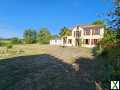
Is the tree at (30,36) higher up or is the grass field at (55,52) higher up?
the tree at (30,36)

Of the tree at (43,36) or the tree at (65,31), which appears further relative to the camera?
the tree at (43,36)

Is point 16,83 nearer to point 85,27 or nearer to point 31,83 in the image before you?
point 31,83

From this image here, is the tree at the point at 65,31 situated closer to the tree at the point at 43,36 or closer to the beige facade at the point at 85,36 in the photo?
the beige facade at the point at 85,36

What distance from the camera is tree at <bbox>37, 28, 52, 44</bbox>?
300 feet

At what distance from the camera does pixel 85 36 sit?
6191 cm

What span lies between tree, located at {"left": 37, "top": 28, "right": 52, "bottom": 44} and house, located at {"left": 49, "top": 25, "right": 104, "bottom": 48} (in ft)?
75.5

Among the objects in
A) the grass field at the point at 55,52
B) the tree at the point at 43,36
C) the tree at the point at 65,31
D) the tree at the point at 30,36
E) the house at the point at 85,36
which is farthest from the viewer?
the tree at the point at 30,36

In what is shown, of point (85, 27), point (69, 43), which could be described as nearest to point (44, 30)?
point (69, 43)

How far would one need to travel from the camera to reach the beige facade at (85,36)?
58106 millimetres

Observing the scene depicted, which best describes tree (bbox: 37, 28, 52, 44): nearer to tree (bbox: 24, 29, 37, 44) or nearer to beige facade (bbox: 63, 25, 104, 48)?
tree (bbox: 24, 29, 37, 44)

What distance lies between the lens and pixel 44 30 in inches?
3740

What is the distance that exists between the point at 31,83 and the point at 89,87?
3.34 meters

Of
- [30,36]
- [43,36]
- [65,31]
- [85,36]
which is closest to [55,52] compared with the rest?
[85,36]

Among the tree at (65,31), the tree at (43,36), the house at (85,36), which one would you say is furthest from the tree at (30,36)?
the house at (85,36)
